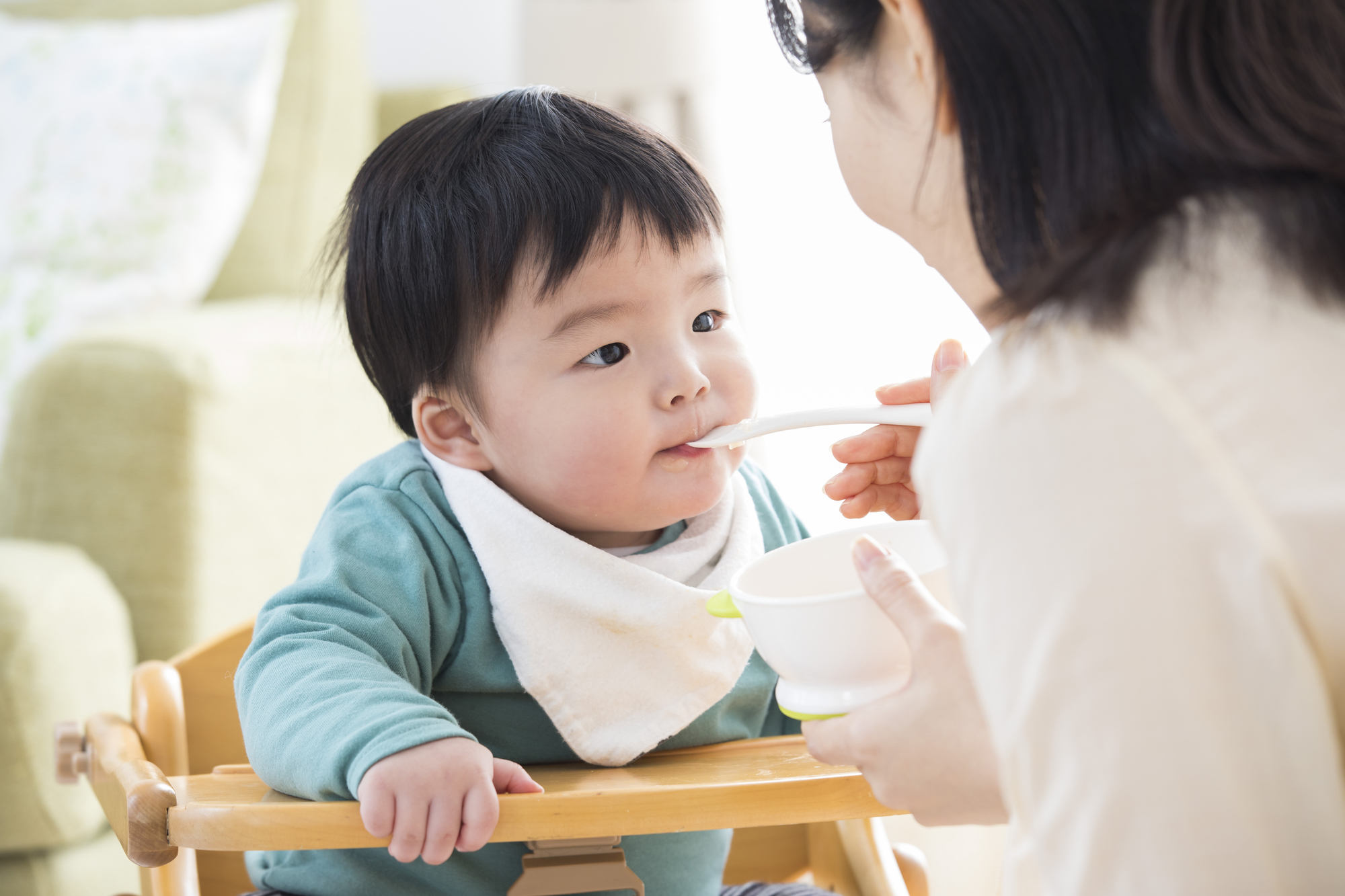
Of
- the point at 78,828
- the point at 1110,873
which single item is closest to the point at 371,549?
the point at 1110,873

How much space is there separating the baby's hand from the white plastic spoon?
0.32 meters

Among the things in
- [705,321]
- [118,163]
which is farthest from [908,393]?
[118,163]

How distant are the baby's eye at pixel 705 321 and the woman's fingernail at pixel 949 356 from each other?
0.57 feet

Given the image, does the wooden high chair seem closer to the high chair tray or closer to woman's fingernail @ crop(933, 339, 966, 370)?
the high chair tray

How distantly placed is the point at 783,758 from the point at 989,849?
37.0 inches

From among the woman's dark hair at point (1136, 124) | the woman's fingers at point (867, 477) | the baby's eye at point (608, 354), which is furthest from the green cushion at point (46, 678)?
the woman's dark hair at point (1136, 124)

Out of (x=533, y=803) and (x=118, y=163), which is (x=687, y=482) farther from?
(x=118, y=163)

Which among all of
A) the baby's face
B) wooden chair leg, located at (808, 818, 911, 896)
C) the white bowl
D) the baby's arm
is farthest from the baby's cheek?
wooden chair leg, located at (808, 818, 911, 896)

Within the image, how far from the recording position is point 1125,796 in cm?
42

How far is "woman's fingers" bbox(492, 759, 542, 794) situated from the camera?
67cm

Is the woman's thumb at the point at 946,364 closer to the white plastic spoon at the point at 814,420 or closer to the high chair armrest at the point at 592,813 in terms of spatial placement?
the white plastic spoon at the point at 814,420

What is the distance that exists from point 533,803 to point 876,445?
45 cm

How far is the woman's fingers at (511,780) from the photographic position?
667mm

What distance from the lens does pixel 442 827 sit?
2.04 ft
